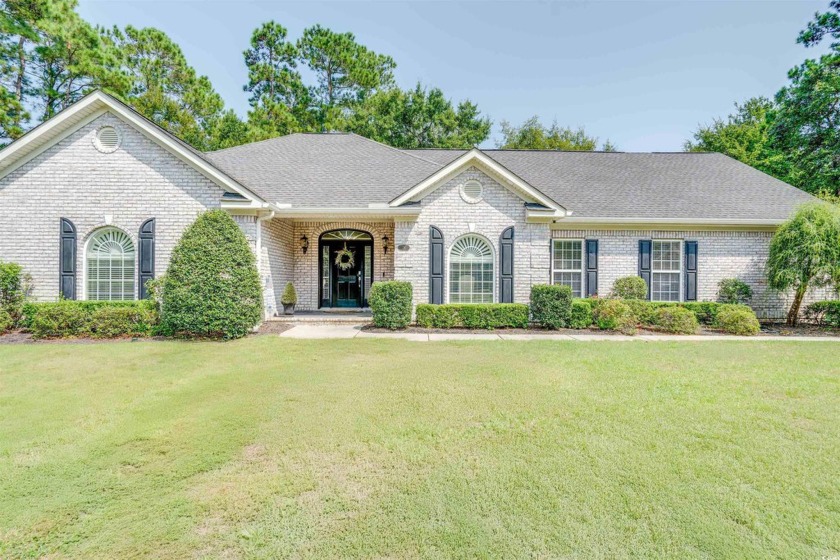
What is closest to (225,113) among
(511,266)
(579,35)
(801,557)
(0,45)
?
(0,45)

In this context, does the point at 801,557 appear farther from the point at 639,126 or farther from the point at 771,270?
the point at 639,126

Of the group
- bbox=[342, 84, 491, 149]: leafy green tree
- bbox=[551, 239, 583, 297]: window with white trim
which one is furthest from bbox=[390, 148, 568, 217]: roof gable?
bbox=[342, 84, 491, 149]: leafy green tree

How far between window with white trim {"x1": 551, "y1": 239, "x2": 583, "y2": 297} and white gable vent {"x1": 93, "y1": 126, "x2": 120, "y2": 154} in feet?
42.9

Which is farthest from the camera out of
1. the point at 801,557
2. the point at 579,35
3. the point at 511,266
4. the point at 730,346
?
the point at 579,35

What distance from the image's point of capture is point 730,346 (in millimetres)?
8953

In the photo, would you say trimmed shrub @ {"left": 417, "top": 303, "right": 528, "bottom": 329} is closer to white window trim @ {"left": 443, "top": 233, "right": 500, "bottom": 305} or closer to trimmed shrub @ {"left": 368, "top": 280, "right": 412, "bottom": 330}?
trimmed shrub @ {"left": 368, "top": 280, "right": 412, "bottom": 330}

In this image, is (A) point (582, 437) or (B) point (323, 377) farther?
(B) point (323, 377)

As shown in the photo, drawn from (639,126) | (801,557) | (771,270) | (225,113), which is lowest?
(801,557)

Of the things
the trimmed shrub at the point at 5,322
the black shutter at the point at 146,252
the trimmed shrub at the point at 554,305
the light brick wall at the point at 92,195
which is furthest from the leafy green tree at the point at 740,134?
the trimmed shrub at the point at 5,322

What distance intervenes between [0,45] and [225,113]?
11249 mm

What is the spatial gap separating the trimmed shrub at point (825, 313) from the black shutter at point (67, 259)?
21556mm

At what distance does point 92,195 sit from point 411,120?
2405 centimetres

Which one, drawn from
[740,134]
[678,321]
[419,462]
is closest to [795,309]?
[678,321]

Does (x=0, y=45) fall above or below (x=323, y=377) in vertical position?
above
